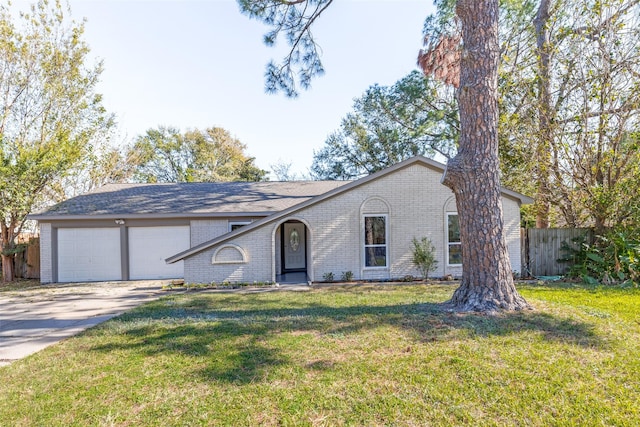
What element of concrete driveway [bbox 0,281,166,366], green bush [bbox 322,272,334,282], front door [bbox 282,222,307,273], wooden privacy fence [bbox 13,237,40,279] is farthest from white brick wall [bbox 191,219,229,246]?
wooden privacy fence [bbox 13,237,40,279]

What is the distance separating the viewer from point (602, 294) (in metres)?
7.84

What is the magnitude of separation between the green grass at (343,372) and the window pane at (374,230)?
492 cm

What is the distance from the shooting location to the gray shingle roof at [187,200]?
12195 millimetres

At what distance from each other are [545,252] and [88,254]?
54.3 feet

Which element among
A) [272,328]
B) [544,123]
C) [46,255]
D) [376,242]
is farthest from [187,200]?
[544,123]

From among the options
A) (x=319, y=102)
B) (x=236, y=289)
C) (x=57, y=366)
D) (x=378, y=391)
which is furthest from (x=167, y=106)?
(x=378, y=391)

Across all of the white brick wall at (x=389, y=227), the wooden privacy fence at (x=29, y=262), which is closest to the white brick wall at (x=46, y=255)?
the wooden privacy fence at (x=29, y=262)

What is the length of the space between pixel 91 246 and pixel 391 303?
1140 centimetres

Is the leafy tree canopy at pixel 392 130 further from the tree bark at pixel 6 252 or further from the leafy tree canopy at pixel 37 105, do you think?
the tree bark at pixel 6 252

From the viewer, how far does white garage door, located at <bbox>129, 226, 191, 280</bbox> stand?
12.4 metres

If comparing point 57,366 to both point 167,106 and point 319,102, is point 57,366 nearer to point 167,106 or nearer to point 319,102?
point 319,102

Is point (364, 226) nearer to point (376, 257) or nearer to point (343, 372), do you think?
point (376, 257)

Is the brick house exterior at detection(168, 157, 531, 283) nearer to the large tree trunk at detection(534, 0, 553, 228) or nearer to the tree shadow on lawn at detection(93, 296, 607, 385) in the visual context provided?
the large tree trunk at detection(534, 0, 553, 228)

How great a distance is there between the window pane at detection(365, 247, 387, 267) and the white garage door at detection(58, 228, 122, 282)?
9240mm
